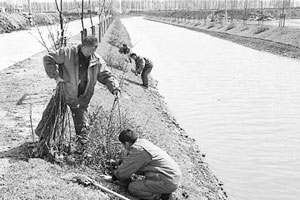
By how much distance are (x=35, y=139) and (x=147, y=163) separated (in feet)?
6.39

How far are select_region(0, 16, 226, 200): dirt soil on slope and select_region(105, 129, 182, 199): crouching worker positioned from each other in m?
0.29

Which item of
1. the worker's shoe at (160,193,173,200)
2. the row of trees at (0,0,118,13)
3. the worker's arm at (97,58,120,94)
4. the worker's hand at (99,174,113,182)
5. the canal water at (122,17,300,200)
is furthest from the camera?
the row of trees at (0,0,118,13)

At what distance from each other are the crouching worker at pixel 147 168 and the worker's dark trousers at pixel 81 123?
0.88 metres

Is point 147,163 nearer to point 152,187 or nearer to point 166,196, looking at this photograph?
point 152,187

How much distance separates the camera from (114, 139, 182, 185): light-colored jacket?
A: 4414mm

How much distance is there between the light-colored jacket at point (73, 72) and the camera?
4.56 meters

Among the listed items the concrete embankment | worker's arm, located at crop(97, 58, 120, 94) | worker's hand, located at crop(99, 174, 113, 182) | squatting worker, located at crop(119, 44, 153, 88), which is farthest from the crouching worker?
the concrete embankment

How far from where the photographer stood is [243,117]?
10461 mm

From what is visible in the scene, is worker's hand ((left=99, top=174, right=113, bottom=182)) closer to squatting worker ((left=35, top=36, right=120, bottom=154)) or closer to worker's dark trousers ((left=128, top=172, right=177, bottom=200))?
worker's dark trousers ((left=128, top=172, right=177, bottom=200))

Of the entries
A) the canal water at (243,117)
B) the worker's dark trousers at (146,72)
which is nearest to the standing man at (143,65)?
the worker's dark trousers at (146,72)

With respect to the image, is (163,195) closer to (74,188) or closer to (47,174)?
(74,188)

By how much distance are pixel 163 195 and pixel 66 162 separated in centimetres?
135

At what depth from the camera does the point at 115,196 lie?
14.4 feet

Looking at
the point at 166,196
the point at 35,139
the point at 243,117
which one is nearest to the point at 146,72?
the point at 243,117
